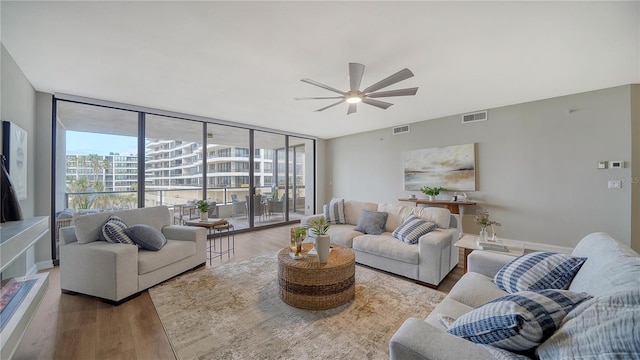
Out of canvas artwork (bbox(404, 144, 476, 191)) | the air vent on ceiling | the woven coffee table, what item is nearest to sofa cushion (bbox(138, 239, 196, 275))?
the woven coffee table

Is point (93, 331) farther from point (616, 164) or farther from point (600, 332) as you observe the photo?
point (616, 164)

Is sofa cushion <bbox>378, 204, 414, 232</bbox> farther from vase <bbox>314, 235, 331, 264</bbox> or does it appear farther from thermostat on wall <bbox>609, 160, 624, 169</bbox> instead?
thermostat on wall <bbox>609, 160, 624, 169</bbox>

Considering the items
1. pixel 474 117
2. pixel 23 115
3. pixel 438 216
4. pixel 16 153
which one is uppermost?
pixel 474 117

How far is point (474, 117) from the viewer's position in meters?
4.82

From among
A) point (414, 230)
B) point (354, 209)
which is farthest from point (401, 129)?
point (414, 230)

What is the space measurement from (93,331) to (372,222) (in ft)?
10.8

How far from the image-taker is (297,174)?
287 inches

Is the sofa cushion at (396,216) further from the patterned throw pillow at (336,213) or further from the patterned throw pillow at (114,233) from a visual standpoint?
the patterned throw pillow at (114,233)

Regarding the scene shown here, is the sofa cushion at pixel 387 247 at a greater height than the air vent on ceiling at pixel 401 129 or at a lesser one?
lesser

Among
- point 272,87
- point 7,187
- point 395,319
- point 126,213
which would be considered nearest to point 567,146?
point 395,319

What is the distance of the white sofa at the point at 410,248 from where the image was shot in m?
2.80

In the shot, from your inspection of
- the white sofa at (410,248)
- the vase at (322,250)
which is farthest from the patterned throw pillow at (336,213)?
the vase at (322,250)

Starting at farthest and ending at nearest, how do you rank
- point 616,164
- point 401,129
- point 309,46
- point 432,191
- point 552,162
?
point 401,129 → point 432,191 → point 552,162 → point 616,164 → point 309,46

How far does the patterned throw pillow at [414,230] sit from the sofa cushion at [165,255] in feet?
9.32
